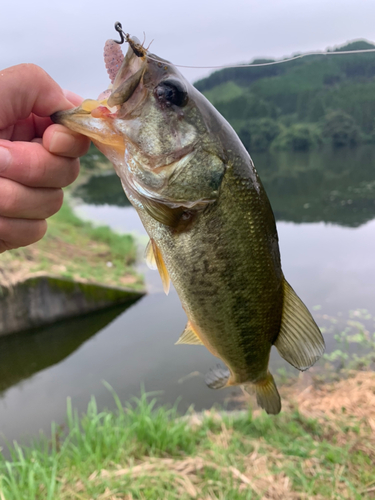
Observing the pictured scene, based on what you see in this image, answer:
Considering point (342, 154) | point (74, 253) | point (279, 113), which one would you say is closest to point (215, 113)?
point (74, 253)

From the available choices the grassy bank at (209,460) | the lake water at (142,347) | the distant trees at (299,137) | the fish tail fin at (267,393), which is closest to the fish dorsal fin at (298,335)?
the fish tail fin at (267,393)

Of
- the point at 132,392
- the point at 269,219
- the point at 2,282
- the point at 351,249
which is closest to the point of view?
the point at 269,219

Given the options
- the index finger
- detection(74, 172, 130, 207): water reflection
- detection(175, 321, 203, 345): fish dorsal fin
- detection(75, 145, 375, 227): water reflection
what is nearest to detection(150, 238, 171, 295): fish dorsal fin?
detection(175, 321, 203, 345): fish dorsal fin

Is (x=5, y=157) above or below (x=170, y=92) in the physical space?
below

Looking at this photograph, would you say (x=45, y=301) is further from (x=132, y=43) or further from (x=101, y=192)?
(x=101, y=192)

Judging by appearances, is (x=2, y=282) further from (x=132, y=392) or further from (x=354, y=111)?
(x=354, y=111)

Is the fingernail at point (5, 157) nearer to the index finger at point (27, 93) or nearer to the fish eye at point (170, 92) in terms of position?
the index finger at point (27, 93)

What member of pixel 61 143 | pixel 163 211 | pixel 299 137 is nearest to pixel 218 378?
pixel 163 211
